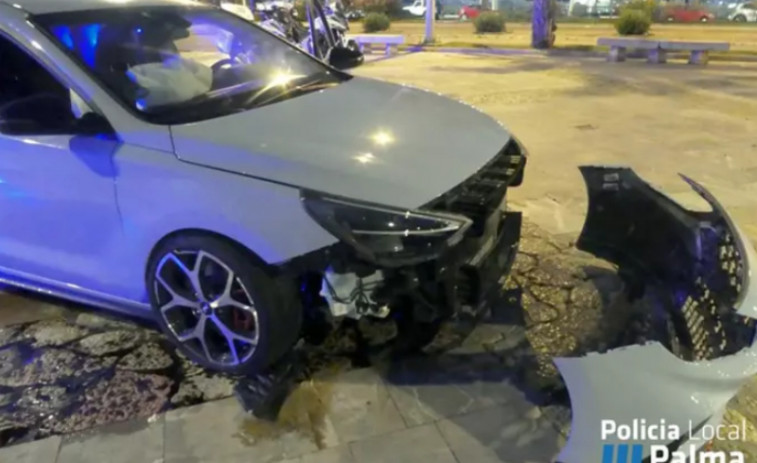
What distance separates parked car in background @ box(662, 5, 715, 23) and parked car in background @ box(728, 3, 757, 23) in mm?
1081

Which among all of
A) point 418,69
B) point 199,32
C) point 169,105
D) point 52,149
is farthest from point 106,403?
point 418,69

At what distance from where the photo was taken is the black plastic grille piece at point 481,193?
2.77 metres

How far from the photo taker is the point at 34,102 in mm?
2988

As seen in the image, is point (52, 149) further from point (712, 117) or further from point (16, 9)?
point (712, 117)

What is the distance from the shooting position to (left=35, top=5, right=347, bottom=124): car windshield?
10.1 feet

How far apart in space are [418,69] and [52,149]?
11248mm

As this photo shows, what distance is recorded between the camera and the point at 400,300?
3.00m

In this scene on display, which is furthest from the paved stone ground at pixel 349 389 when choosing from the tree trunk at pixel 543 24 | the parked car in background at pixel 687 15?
the parked car in background at pixel 687 15

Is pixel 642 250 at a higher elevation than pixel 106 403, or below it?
higher

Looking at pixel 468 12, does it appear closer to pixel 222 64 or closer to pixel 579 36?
pixel 579 36

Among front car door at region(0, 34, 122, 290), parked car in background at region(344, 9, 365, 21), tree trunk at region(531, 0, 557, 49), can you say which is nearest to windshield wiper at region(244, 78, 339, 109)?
front car door at region(0, 34, 122, 290)

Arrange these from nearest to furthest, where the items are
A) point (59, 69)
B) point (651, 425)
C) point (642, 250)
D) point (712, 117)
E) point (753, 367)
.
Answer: point (651, 425) → point (753, 367) → point (59, 69) → point (642, 250) → point (712, 117)

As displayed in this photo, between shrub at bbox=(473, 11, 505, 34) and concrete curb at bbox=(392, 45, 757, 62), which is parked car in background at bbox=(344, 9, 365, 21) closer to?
shrub at bbox=(473, 11, 505, 34)

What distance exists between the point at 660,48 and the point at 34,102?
1294 cm
